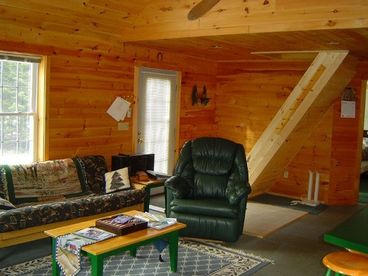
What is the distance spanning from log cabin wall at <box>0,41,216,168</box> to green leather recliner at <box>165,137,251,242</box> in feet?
4.00

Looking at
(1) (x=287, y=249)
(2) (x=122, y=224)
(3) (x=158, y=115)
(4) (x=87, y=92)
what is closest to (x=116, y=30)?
(4) (x=87, y=92)

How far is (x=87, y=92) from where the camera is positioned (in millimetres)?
5445

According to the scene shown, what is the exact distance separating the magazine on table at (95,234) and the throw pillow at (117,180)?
1.56 meters

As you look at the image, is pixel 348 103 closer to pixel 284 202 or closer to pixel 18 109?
pixel 284 202

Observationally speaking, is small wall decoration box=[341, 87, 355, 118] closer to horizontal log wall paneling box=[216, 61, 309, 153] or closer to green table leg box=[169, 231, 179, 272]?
horizontal log wall paneling box=[216, 61, 309, 153]

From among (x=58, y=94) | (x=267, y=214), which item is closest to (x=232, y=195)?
(x=267, y=214)

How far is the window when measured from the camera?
472cm

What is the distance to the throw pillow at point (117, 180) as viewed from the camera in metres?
5.00

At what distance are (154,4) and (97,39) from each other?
0.85m

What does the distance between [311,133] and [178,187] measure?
2.86 metres

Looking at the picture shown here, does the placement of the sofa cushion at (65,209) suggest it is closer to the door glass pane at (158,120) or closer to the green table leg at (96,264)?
the green table leg at (96,264)

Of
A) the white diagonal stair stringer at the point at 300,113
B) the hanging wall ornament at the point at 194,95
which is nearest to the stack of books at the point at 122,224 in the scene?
the white diagonal stair stringer at the point at 300,113

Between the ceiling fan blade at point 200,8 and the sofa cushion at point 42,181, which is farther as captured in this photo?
the sofa cushion at point 42,181

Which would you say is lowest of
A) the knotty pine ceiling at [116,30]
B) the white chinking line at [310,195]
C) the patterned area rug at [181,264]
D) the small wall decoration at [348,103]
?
the patterned area rug at [181,264]
